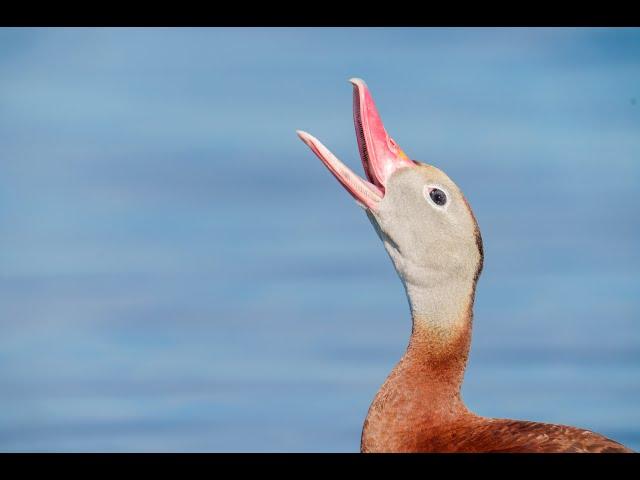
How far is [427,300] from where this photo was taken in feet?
19.0

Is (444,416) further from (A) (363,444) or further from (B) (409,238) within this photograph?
(B) (409,238)

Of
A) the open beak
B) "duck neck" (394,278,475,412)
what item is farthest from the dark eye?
"duck neck" (394,278,475,412)

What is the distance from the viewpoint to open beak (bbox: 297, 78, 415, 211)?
599 centimetres

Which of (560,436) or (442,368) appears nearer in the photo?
(560,436)

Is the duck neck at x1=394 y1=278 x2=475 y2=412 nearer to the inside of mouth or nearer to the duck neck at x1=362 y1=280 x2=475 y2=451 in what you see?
the duck neck at x1=362 y1=280 x2=475 y2=451

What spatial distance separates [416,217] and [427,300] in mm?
425

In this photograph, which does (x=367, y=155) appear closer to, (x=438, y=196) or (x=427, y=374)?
(x=438, y=196)

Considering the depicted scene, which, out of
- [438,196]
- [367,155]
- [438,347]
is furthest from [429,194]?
[438,347]

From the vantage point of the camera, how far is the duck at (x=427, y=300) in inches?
209
